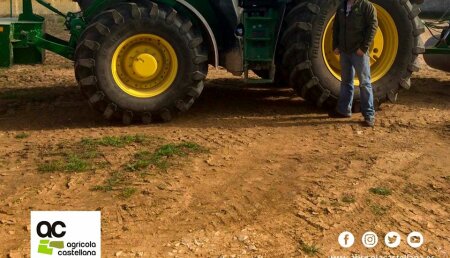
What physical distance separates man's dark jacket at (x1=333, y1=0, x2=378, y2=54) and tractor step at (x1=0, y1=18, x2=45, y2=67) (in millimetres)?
3323

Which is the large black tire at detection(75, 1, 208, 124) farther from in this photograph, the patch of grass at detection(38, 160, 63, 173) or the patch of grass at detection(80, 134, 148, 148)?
the patch of grass at detection(38, 160, 63, 173)

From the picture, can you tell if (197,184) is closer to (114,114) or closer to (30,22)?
(114,114)

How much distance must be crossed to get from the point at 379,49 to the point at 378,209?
3.15 meters

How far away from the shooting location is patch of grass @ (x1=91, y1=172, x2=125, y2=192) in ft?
15.3

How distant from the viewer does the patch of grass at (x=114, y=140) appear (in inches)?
228

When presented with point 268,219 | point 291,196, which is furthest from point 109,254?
point 291,196

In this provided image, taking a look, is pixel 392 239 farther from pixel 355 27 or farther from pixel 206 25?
pixel 206 25

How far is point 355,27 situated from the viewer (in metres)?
6.25

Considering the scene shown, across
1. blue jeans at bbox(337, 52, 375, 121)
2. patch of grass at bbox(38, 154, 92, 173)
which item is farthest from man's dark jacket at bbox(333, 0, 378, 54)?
patch of grass at bbox(38, 154, 92, 173)

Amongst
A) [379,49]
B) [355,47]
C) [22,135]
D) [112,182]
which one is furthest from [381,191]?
[22,135]

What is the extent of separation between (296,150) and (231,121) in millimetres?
1230

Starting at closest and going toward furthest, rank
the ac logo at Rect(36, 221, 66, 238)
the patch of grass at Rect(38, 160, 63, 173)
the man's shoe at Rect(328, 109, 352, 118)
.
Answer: the ac logo at Rect(36, 221, 66, 238)
the patch of grass at Rect(38, 160, 63, 173)
the man's shoe at Rect(328, 109, 352, 118)

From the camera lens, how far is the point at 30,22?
679cm

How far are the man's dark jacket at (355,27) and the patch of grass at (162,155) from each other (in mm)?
1980
